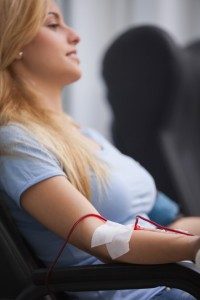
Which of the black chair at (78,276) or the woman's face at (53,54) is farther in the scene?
the woman's face at (53,54)

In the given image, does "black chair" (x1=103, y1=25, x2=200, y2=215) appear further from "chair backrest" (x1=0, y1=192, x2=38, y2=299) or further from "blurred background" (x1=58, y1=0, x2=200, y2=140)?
"chair backrest" (x1=0, y1=192, x2=38, y2=299)

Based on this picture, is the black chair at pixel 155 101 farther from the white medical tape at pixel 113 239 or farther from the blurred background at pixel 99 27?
the white medical tape at pixel 113 239

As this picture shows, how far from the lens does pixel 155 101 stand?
2143mm

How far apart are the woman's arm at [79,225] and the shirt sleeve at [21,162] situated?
19 millimetres

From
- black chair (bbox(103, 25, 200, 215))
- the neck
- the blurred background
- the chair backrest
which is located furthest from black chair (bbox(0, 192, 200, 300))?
the blurred background

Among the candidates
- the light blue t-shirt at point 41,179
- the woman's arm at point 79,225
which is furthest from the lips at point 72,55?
the woman's arm at point 79,225

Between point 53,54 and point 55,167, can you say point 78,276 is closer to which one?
point 55,167

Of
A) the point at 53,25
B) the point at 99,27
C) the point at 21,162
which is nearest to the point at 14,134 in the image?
the point at 21,162

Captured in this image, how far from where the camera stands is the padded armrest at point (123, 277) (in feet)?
3.75

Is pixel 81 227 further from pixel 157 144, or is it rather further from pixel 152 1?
pixel 152 1

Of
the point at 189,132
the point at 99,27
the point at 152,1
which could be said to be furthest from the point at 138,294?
the point at 152,1

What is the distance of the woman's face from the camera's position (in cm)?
151

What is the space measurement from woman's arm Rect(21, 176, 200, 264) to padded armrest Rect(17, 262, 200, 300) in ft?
0.07

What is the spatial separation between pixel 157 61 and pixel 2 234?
108cm
